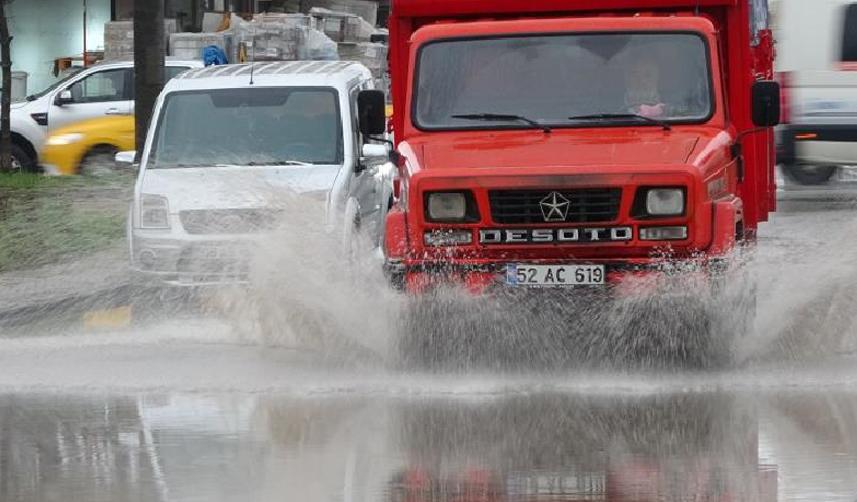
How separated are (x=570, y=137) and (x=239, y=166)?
192 inches

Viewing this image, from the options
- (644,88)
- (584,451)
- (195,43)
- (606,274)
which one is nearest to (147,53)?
(195,43)

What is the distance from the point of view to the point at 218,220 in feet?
51.5

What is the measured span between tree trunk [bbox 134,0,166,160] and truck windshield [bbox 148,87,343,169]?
6.42 meters

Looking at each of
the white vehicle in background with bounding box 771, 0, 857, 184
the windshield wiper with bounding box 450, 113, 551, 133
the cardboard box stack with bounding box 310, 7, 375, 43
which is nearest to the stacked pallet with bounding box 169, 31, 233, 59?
the cardboard box stack with bounding box 310, 7, 375, 43

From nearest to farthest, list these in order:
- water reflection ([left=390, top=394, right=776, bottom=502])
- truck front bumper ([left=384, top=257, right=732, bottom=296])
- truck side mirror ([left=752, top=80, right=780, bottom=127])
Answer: water reflection ([left=390, top=394, right=776, bottom=502]) < truck front bumper ([left=384, top=257, right=732, bottom=296]) < truck side mirror ([left=752, top=80, right=780, bottom=127])

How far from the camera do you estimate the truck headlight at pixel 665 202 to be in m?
11.2

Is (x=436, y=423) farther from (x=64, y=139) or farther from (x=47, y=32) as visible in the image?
(x=47, y=32)

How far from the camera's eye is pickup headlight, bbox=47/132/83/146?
88.5ft

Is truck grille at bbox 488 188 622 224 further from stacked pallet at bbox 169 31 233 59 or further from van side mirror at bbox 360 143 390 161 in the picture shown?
stacked pallet at bbox 169 31 233 59

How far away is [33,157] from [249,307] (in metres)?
15.6

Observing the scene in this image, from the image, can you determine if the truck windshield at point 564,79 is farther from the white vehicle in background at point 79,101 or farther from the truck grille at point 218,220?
the white vehicle in background at point 79,101

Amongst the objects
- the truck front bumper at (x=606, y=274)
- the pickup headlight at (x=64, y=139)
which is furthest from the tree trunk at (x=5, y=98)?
the truck front bumper at (x=606, y=274)

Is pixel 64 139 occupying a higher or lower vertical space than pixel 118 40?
lower

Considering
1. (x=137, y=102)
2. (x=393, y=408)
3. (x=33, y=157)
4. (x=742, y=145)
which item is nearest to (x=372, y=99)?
(x=742, y=145)
